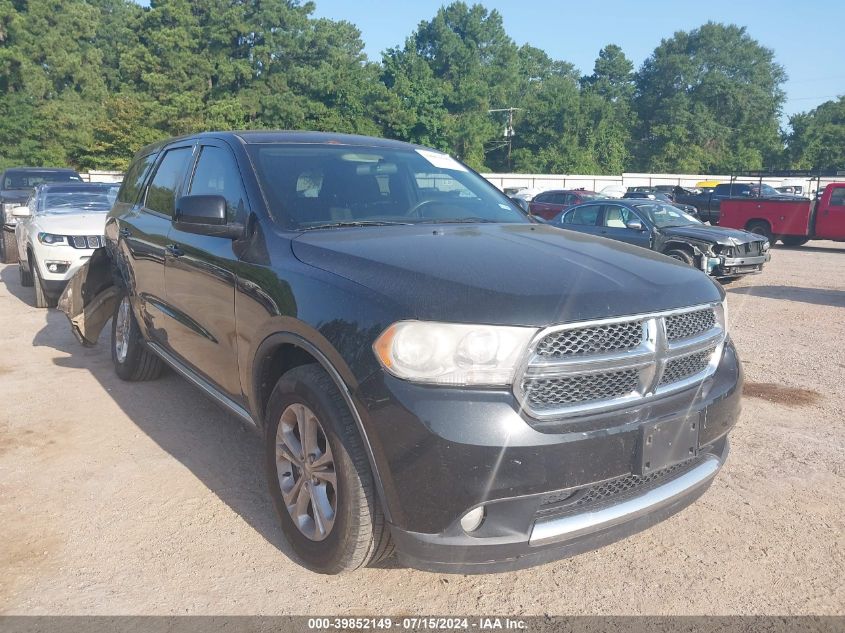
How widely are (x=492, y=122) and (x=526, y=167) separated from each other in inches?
314

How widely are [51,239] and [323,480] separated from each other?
716 cm

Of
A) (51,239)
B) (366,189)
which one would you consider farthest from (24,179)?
(366,189)

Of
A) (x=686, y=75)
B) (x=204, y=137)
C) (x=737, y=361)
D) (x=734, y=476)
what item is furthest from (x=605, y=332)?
(x=686, y=75)

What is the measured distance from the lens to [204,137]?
428cm

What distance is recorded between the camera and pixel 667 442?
263 cm

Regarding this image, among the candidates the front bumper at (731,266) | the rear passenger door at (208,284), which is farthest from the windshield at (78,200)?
the front bumper at (731,266)

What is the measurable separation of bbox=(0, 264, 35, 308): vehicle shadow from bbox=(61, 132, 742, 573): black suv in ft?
23.3

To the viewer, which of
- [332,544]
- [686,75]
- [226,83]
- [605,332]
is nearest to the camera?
[605,332]

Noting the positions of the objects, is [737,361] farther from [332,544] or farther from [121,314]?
[121,314]

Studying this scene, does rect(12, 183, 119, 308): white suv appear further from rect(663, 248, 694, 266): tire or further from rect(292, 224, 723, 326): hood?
rect(663, 248, 694, 266): tire

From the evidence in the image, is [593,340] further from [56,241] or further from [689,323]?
[56,241]

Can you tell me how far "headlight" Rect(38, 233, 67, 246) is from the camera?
8484 mm

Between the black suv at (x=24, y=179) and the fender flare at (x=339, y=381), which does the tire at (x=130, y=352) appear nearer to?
the fender flare at (x=339, y=381)

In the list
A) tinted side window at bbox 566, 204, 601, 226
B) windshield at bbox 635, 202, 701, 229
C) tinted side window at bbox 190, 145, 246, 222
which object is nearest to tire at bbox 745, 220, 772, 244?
windshield at bbox 635, 202, 701, 229
